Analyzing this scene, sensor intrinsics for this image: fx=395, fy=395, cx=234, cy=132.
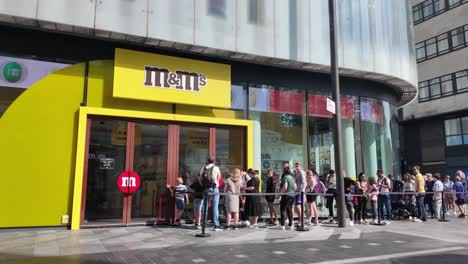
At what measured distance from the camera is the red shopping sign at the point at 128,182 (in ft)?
35.1

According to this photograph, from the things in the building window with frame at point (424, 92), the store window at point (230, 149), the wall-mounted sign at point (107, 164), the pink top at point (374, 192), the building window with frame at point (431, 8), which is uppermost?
the building window with frame at point (431, 8)

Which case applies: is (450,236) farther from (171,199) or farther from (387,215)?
(171,199)

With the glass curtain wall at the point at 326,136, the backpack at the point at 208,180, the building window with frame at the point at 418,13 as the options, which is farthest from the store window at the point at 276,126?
the building window with frame at the point at 418,13

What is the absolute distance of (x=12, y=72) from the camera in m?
9.90

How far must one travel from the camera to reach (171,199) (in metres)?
11.1

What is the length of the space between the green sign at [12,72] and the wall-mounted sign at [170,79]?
232cm

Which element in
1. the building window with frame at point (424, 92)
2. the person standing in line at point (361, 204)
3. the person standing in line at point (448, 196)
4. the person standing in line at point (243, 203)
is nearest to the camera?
the person standing in line at point (243, 203)

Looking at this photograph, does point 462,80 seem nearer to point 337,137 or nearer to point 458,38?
point 458,38

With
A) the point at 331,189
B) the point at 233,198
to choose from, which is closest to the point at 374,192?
the point at 331,189

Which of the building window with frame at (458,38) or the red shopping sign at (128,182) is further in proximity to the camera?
the building window with frame at (458,38)

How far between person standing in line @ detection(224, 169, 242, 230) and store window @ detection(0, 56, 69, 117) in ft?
18.4

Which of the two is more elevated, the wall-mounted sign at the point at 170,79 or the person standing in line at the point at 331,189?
the wall-mounted sign at the point at 170,79

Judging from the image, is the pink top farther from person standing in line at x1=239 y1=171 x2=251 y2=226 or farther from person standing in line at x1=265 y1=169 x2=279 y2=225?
person standing in line at x1=239 y1=171 x2=251 y2=226

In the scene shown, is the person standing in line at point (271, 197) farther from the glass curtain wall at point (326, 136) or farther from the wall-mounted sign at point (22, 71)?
the wall-mounted sign at point (22, 71)
